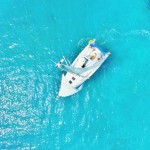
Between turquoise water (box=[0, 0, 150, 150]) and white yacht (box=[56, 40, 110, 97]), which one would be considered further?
turquoise water (box=[0, 0, 150, 150])

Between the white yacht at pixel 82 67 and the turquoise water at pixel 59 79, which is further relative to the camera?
the turquoise water at pixel 59 79

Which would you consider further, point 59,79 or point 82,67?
point 59,79

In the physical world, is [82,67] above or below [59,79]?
above

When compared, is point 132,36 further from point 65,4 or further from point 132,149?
point 132,149
